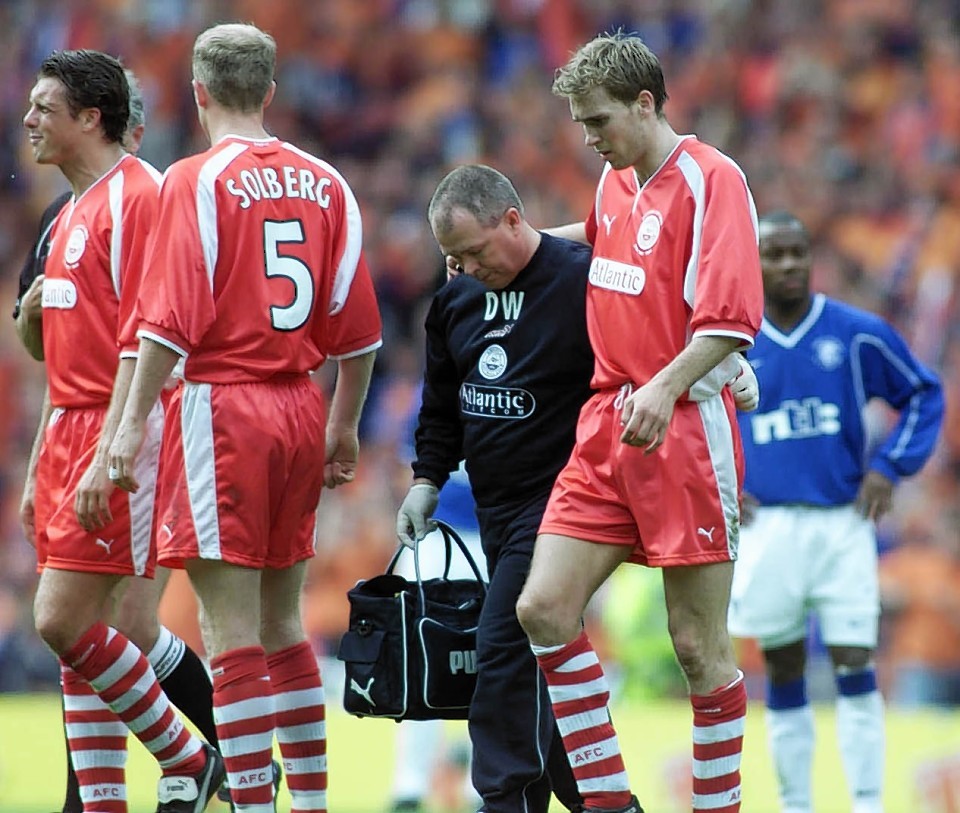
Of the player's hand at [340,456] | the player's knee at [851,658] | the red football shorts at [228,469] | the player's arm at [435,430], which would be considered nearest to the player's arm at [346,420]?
the player's hand at [340,456]

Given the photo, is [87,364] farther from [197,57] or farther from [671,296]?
[671,296]

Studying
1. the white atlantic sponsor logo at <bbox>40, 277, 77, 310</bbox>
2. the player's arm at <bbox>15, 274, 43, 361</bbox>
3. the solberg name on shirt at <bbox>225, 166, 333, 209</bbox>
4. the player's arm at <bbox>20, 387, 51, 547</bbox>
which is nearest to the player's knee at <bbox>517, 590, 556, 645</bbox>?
the solberg name on shirt at <bbox>225, 166, 333, 209</bbox>

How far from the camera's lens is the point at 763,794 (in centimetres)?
894

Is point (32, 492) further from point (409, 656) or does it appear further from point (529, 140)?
point (529, 140)

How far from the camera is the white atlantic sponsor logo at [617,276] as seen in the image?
5125 millimetres

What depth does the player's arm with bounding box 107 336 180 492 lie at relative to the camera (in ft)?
16.9

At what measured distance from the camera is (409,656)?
5500 millimetres

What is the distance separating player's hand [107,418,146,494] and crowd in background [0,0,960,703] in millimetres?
5902

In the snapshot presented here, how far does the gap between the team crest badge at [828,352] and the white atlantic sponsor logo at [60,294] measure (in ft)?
10.8

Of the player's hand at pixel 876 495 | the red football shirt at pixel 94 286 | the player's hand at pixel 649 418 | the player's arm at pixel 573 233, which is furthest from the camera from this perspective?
the player's hand at pixel 876 495

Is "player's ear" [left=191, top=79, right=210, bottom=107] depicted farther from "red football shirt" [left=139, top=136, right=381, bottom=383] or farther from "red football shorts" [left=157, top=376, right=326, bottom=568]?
"red football shorts" [left=157, top=376, right=326, bottom=568]

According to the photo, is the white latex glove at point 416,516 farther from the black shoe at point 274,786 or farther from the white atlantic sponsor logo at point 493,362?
the black shoe at point 274,786

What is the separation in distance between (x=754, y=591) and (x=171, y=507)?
3154 mm

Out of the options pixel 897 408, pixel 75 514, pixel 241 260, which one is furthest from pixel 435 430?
pixel 897 408
